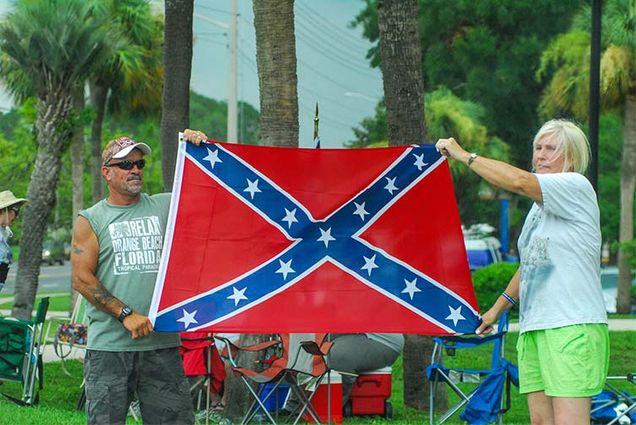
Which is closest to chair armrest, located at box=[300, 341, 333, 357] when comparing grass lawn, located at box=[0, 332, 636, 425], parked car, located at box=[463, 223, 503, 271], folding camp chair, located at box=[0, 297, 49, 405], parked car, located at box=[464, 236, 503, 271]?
grass lawn, located at box=[0, 332, 636, 425]

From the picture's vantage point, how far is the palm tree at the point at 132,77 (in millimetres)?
30094

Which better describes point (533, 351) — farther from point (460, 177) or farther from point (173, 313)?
point (460, 177)

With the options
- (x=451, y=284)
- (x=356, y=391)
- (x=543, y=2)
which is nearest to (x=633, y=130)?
(x=543, y=2)

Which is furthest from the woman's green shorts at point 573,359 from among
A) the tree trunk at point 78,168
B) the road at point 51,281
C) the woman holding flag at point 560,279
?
the road at point 51,281

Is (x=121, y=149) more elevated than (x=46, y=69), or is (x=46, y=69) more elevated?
(x=46, y=69)

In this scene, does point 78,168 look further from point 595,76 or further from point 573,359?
point 573,359

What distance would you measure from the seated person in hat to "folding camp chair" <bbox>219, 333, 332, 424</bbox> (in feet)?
7.56

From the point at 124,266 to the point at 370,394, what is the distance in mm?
5579

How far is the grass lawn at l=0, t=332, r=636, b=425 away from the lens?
10.4 metres

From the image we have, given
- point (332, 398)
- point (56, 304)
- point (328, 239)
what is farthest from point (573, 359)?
point (56, 304)

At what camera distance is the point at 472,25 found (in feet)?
172

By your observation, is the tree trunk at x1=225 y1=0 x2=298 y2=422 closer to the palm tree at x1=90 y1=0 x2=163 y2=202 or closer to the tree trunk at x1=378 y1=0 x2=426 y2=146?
the tree trunk at x1=378 y1=0 x2=426 y2=146

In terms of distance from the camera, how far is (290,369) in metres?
10.2

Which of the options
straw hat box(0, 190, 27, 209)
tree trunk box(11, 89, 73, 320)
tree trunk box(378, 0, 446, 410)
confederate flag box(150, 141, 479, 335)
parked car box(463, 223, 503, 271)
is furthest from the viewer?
parked car box(463, 223, 503, 271)
